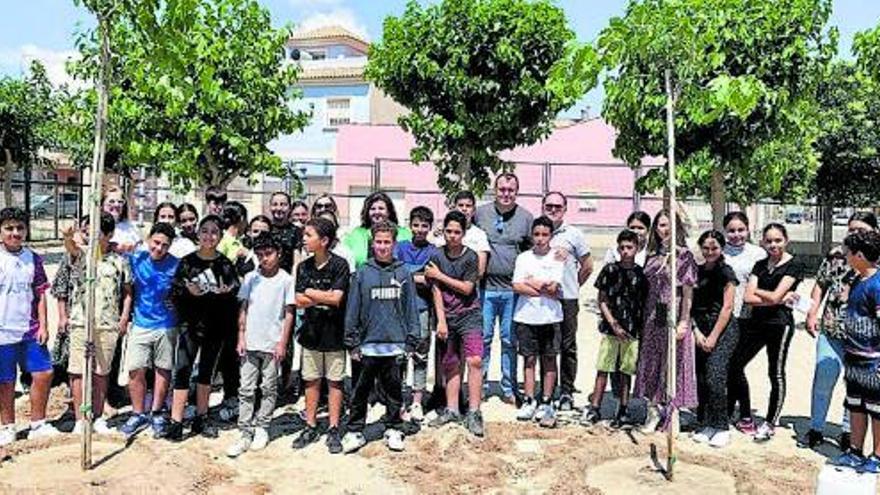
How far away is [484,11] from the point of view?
1306 cm

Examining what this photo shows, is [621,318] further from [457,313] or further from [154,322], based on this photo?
[154,322]

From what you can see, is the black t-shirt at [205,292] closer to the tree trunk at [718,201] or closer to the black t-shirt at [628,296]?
the black t-shirt at [628,296]

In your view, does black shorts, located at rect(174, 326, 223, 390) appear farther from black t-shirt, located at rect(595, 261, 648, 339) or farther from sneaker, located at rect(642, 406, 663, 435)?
sneaker, located at rect(642, 406, 663, 435)

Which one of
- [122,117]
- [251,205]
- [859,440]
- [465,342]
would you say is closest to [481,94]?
[122,117]

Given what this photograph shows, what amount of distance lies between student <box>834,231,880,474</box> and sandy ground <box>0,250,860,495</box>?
426mm

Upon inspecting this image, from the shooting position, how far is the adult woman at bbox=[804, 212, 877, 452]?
577 centimetres

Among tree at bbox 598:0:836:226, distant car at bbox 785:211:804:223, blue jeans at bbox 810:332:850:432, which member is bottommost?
blue jeans at bbox 810:332:850:432

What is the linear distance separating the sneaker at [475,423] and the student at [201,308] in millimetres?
1915

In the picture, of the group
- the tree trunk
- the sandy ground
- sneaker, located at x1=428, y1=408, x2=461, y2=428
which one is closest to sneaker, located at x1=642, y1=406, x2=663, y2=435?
the sandy ground

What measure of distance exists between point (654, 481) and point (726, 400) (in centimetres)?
116

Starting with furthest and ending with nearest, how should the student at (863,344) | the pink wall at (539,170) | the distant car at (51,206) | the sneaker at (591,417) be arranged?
1. the distant car at (51,206)
2. the pink wall at (539,170)
3. the sneaker at (591,417)
4. the student at (863,344)

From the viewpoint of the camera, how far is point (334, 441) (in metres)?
5.61

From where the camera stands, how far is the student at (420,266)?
623cm

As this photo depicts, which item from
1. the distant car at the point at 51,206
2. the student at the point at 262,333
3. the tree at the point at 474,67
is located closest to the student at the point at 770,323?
the student at the point at 262,333
